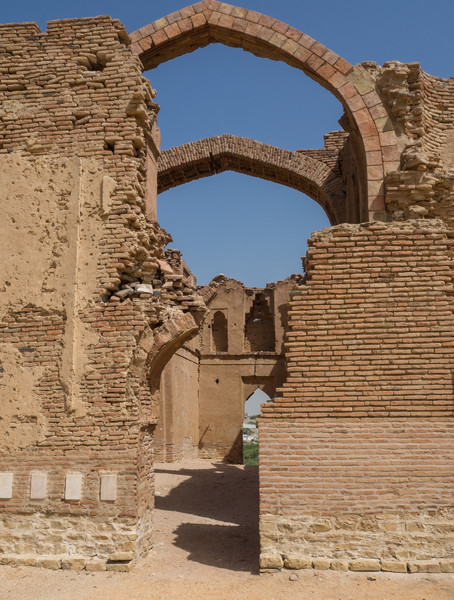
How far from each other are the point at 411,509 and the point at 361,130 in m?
5.12

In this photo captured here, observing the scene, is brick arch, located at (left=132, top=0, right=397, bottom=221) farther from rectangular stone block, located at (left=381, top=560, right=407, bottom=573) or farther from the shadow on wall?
the shadow on wall

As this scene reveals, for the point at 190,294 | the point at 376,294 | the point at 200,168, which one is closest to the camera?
the point at 376,294

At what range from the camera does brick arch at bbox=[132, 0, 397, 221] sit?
8.20 meters

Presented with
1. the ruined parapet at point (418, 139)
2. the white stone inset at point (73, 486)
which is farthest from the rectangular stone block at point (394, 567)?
the ruined parapet at point (418, 139)

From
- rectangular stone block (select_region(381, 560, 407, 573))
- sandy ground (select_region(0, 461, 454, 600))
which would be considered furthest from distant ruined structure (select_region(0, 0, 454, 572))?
sandy ground (select_region(0, 461, 454, 600))

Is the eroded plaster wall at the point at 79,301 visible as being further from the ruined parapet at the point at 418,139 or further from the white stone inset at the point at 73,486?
the ruined parapet at the point at 418,139

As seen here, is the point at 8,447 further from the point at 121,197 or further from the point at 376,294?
the point at 376,294

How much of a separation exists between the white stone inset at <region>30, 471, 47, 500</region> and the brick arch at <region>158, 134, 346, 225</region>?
28.6 ft

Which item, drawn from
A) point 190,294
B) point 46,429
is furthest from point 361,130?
point 46,429

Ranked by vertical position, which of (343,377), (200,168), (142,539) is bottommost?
(142,539)

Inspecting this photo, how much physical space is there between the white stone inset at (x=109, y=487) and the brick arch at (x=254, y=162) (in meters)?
8.62

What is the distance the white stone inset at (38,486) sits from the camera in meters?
7.10

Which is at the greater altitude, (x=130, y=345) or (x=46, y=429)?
(x=130, y=345)

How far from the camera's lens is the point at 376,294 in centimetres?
714
